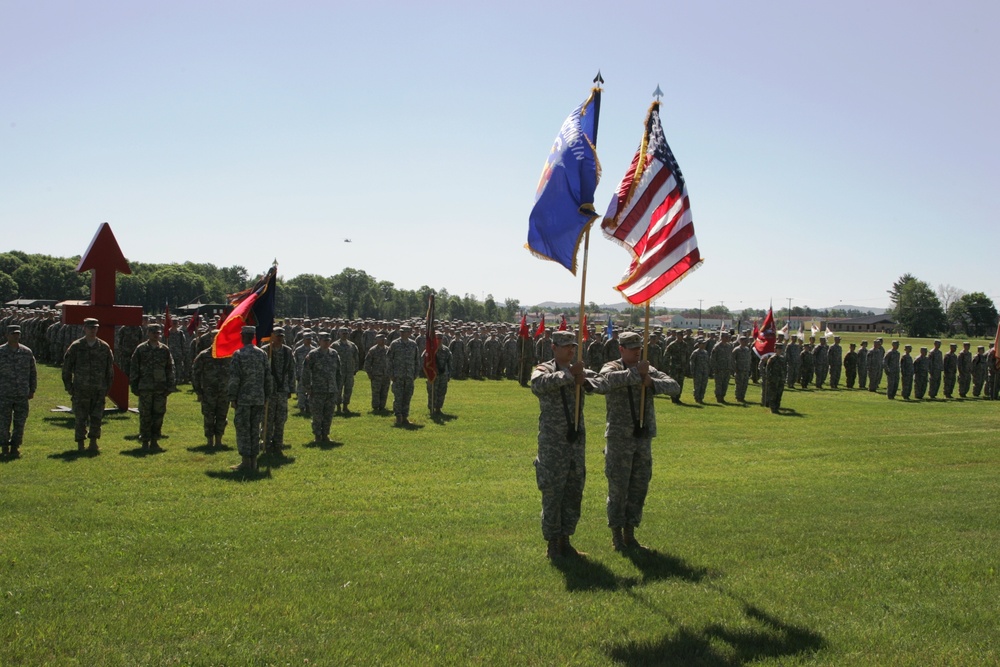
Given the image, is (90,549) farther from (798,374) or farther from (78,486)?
(798,374)

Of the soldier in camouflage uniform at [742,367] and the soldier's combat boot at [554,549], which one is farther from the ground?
the soldier in camouflage uniform at [742,367]

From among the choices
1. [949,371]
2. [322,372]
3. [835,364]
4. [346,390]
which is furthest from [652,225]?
[835,364]

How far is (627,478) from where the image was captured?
736cm

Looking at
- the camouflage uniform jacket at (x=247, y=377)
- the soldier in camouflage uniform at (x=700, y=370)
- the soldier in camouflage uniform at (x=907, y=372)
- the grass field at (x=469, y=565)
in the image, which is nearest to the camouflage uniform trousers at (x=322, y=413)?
the grass field at (x=469, y=565)

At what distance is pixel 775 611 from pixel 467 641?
2.48 meters

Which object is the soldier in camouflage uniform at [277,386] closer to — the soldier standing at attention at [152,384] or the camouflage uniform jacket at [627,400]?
the soldier standing at attention at [152,384]

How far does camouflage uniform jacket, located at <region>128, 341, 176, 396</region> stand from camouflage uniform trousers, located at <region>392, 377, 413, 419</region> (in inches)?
209

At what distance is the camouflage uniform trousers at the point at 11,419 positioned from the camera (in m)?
11.8

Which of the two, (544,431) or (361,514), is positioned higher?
(544,431)

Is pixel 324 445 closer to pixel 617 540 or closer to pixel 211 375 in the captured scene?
pixel 211 375

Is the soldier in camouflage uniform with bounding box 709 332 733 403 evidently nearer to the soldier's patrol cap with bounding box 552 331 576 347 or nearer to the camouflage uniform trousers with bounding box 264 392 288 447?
the camouflage uniform trousers with bounding box 264 392 288 447

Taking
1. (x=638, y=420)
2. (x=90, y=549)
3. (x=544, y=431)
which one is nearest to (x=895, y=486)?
(x=638, y=420)

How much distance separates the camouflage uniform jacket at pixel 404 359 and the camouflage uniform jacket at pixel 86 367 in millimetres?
6516

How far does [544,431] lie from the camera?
7.14m
